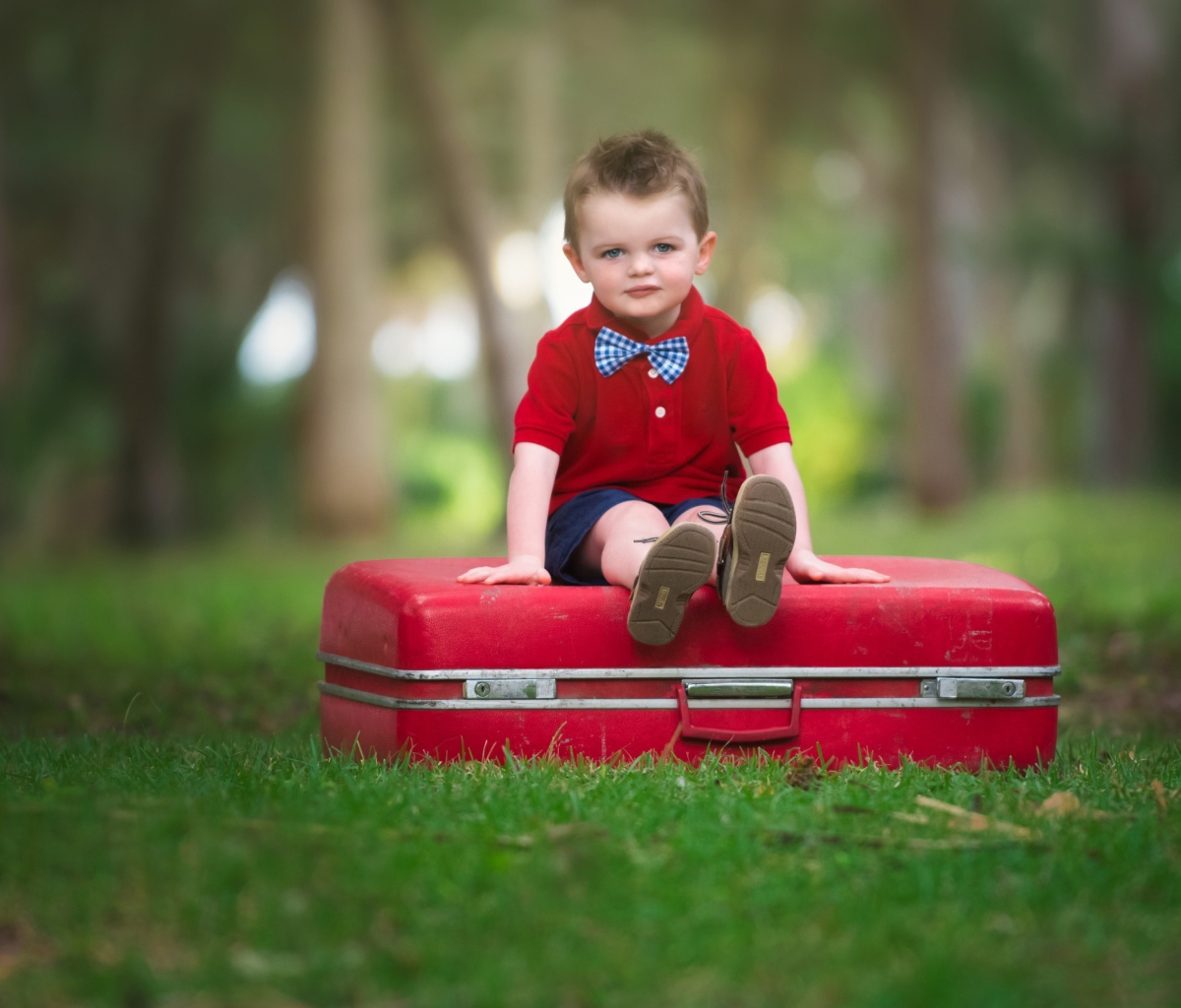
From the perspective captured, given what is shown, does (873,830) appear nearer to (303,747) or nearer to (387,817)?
(387,817)

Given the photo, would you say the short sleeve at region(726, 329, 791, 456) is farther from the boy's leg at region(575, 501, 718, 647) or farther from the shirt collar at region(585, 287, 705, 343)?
the boy's leg at region(575, 501, 718, 647)

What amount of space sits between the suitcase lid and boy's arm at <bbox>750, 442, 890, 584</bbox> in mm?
134

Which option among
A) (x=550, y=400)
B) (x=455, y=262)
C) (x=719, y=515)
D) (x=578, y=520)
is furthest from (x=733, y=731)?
(x=455, y=262)

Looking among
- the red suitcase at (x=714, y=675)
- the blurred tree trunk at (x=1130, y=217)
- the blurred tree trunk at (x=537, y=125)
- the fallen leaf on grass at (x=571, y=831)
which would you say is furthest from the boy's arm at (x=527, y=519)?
the blurred tree trunk at (x=537, y=125)

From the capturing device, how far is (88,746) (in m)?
3.92

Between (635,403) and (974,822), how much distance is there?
161cm

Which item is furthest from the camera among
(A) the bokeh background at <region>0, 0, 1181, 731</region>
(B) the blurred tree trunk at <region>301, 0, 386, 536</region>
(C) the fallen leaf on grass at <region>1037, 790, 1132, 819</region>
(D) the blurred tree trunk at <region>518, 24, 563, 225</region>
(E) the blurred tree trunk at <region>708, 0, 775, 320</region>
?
(D) the blurred tree trunk at <region>518, 24, 563, 225</region>

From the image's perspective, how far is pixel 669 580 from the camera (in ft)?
10.8

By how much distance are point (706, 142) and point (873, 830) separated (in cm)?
2391

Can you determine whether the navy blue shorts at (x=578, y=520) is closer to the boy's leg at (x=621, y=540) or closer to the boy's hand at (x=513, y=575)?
the boy's leg at (x=621, y=540)

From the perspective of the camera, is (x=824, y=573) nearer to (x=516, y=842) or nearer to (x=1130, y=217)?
(x=516, y=842)

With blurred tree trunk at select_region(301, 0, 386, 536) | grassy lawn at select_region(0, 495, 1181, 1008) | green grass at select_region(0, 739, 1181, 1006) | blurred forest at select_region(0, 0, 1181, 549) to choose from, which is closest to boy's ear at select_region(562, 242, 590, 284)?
grassy lawn at select_region(0, 495, 1181, 1008)

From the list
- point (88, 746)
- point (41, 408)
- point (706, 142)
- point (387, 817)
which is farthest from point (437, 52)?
point (387, 817)

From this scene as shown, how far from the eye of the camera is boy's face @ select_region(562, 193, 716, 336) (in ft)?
12.5
